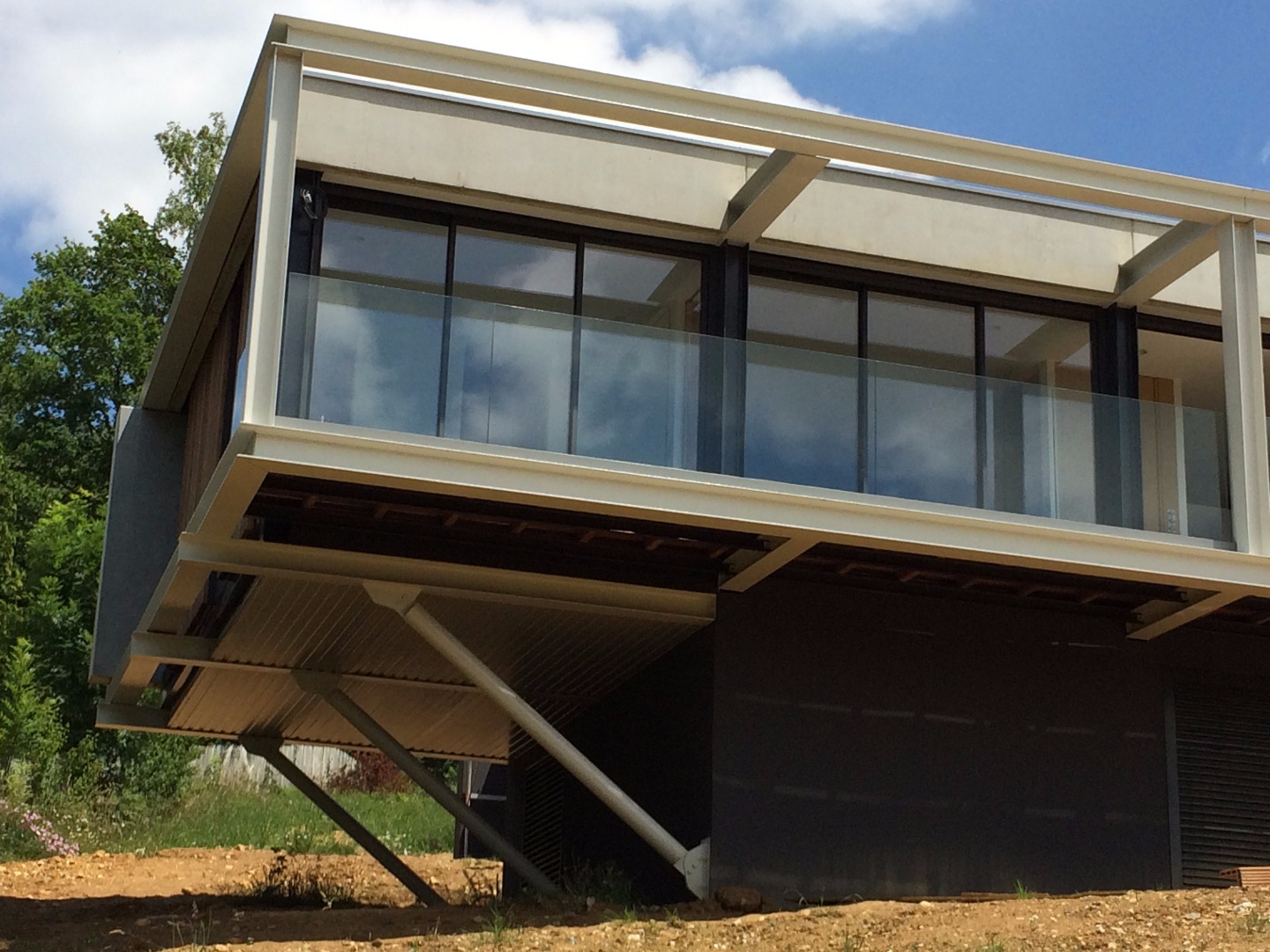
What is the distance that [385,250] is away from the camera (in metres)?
15.3

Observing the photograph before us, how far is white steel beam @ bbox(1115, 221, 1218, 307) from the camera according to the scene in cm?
1559

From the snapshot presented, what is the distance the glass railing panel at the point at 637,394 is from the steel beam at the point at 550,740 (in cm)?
192

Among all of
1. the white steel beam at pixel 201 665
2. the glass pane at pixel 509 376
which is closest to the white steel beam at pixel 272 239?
the glass pane at pixel 509 376

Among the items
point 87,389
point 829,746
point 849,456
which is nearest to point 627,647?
point 829,746

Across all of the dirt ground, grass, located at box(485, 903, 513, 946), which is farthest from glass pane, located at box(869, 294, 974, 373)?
grass, located at box(485, 903, 513, 946)

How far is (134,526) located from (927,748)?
28.5ft

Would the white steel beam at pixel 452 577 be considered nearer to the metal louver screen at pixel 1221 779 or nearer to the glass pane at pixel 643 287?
the glass pane at pixel 643 287

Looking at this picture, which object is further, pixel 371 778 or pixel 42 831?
pixel 371 778

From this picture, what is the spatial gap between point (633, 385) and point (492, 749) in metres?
8.52

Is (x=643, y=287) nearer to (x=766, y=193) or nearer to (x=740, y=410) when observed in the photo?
(x=766, y=193)

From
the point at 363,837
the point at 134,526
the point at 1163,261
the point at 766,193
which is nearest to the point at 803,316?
the point at 766,193

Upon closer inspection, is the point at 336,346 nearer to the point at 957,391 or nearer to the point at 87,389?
the point at 957,391

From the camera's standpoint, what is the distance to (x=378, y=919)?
43.6 ft

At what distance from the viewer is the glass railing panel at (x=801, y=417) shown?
1380 cm
